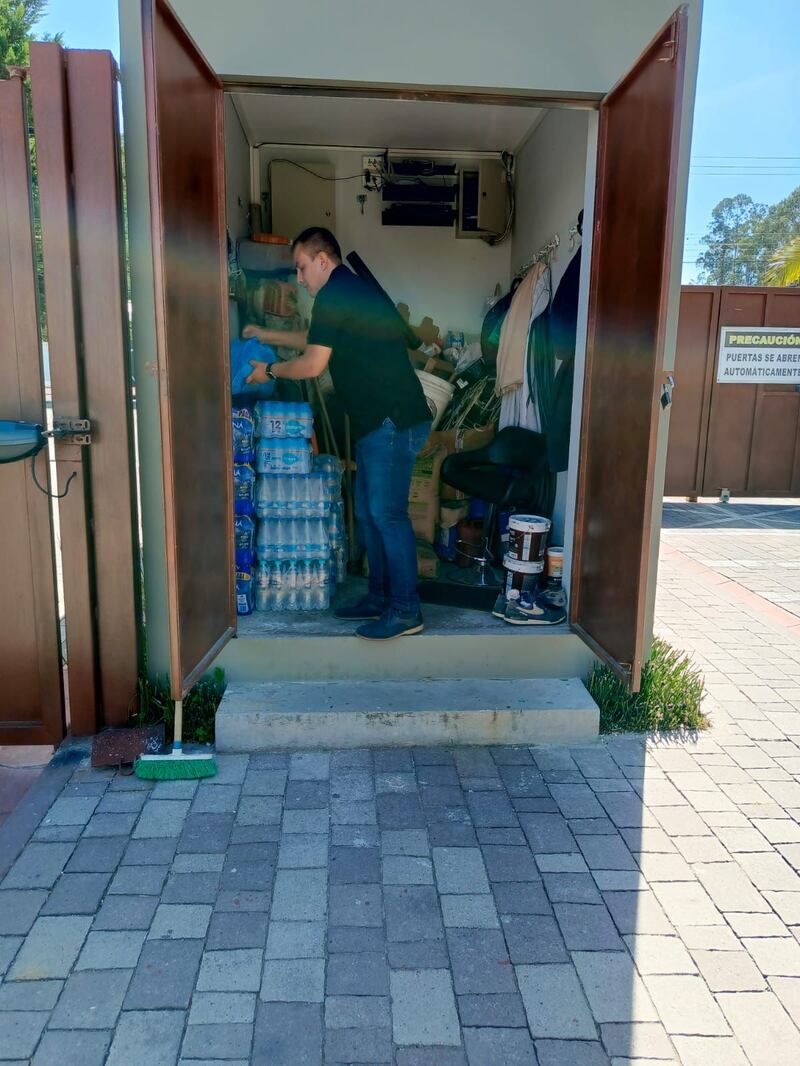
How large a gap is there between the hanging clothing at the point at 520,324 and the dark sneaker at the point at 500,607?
4.74 feet

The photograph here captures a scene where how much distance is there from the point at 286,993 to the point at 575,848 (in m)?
1.16

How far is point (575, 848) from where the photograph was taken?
8.88ft

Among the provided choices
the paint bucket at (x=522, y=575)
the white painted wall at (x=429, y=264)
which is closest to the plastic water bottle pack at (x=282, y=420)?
the paint bucket at (x=522, y=575)

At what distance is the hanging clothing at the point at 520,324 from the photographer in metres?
4.65

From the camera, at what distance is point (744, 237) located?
50.5m

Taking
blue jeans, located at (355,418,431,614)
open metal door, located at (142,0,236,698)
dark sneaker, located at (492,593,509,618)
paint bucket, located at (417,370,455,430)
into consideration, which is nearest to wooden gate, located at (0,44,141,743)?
open metal door, located at (142,0,236,698)

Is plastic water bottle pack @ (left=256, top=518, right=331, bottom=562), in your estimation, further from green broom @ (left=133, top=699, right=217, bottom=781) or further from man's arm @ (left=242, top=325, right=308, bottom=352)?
green broom @ (left=133, top=699, right=217, bottom=781)

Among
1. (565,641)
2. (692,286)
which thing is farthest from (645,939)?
(692,286)

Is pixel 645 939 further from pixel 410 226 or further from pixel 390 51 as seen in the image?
pixel 410 226

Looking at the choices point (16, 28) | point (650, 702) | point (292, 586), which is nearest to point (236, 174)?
point (292, 586)

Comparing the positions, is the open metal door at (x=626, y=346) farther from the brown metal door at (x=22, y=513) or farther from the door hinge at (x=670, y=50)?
the brown metal door at (x=22, y=513)

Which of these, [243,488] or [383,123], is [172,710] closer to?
[243,488]

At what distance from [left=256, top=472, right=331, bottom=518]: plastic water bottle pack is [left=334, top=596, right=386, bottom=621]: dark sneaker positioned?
0.53 metres

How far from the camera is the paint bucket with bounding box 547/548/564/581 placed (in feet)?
13.8
